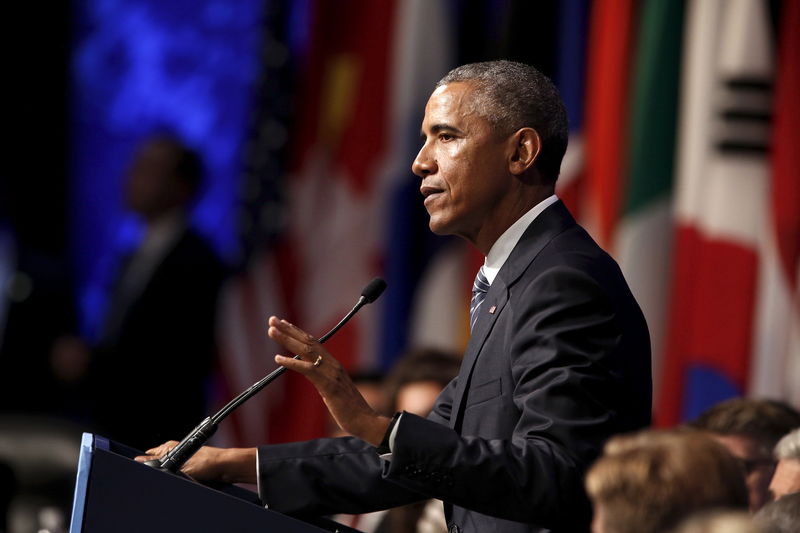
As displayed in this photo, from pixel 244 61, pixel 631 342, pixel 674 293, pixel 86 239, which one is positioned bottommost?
pixel 631 342

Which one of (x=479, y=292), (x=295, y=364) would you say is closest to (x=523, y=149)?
(x=479, y=292)

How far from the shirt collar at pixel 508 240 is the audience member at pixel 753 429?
99cm

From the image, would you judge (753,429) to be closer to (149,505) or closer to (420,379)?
(420,379)

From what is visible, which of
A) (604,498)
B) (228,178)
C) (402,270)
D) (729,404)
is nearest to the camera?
(604,498)

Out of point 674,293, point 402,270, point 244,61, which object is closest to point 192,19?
point 244,61

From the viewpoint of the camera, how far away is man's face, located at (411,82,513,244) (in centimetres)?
243

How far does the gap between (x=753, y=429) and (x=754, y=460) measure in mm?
94

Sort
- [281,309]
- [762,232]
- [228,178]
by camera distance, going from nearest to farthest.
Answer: [762,232]
[281,309]
[228,178]

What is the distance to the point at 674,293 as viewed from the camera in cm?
523

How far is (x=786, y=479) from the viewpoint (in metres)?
2.83

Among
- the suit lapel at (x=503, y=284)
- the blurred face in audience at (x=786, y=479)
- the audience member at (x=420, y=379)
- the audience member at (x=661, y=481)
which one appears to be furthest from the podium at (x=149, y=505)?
the audience member at (x=420, y=379)

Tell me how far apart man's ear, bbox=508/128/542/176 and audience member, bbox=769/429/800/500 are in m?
0.95

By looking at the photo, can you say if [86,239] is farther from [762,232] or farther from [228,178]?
[762,232]

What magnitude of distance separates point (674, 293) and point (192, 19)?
363 cm
